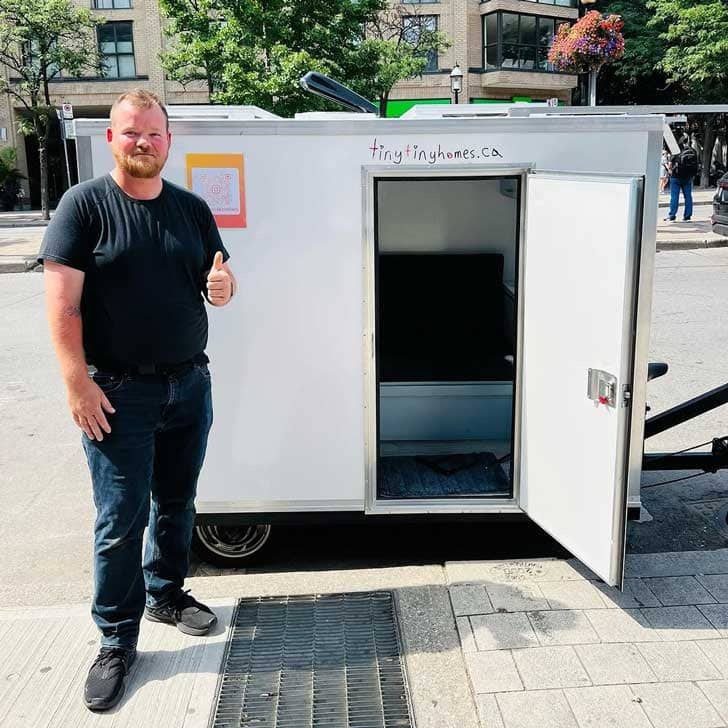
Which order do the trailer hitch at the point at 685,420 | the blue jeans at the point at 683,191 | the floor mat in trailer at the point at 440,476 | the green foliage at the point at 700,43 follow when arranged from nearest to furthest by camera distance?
the trailer hitch at the point at 685,420
the floor mat in trailer at the point at 440,476
the blue jeans at the point at 683,191
the green foliage at the point at 700,43

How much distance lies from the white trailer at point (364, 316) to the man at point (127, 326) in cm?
55

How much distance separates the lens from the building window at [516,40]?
3512 cm

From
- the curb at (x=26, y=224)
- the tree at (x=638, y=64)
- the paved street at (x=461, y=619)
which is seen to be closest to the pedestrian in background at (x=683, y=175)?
the paved street at (x=461, y=619)

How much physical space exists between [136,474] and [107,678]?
76 centimetres

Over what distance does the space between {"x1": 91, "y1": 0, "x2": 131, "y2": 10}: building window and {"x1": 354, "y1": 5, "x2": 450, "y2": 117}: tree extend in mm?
10336

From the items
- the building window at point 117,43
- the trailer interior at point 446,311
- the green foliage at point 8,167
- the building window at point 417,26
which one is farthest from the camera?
the building window at point 117,43

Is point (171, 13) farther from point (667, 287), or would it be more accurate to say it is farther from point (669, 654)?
point (669, 654)

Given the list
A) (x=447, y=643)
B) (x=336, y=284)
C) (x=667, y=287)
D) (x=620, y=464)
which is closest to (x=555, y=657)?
(x=447, y=643)

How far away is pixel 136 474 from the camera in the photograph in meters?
3.07

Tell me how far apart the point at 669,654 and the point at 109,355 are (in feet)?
8.02

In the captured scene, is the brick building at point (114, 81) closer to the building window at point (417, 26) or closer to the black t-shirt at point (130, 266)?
the building window at point (417, 26)

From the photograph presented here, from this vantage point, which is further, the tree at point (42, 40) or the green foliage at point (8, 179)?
the green foliage at point (8, 179)

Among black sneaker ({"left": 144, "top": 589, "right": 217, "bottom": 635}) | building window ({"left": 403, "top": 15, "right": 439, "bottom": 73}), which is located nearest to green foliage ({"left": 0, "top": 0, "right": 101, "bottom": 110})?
building window ({"left": 403, "top": 15, "right": 439, "bottom": 73})

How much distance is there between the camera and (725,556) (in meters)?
4.05
